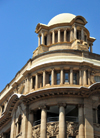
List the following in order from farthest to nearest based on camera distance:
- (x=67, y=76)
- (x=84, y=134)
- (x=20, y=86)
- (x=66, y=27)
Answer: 1. (x=66, y=27)
2. (x=20, y=86)
3. (x=67, y=76)
4. (x=84, y=134)

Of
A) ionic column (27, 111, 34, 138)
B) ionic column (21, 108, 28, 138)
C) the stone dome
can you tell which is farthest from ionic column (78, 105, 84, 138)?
the stone dome

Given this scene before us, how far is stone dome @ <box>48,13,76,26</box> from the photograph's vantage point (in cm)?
5773

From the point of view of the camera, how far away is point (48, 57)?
49.4 m

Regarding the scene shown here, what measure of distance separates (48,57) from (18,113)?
8205mm

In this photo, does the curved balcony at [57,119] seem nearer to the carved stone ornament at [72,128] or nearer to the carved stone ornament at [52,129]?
the carved stone ornament at [72,128]

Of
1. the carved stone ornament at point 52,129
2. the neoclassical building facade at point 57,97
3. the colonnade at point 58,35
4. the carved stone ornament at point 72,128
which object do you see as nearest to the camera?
the carved stone ornament at point 72,128

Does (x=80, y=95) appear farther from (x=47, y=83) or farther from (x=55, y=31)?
(x=55, y=31)

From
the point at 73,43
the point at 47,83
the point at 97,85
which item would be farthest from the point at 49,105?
the point at 73,43

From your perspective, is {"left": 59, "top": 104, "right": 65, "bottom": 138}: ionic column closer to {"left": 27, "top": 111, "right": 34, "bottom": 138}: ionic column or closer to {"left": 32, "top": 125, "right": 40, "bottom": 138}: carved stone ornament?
{"left": 32, "top": 125, "right": 40, "bottom": 138}: carved stone ornament

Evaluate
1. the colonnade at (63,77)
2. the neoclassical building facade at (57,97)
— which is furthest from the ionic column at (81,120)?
the colonnade at (63,77)

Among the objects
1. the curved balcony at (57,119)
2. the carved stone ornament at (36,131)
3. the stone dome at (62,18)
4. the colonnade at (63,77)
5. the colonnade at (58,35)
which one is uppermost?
the stone dome at (62,18)

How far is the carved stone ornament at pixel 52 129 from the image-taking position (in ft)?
144

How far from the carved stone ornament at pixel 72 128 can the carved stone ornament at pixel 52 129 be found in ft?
4.19

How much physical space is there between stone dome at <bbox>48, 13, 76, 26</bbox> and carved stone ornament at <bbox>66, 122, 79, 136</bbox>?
1889cm
